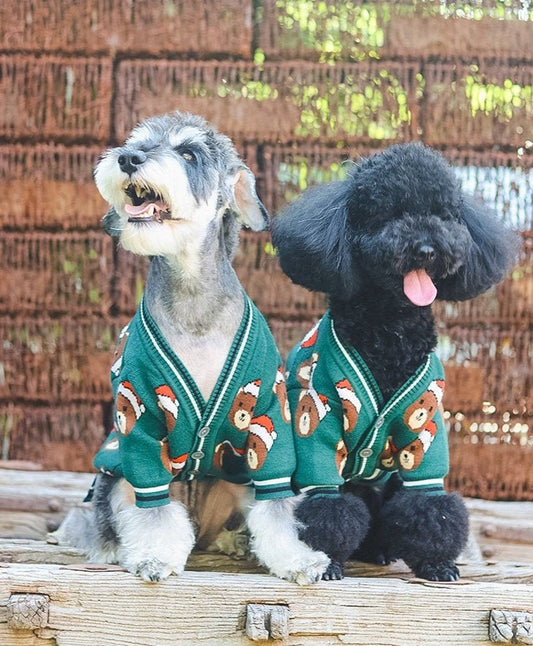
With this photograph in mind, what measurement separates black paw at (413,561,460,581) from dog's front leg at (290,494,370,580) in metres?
0.17

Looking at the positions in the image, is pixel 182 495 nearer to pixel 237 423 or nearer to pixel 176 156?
pixel 237 423

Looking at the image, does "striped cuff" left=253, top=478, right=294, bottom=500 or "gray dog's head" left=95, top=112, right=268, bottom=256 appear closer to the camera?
"gray dog's head" left=95, top=112, right=268, bottom=256

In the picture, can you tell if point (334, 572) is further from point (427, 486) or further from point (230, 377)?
point (230, 377)

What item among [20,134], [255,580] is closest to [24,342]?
[20,134]

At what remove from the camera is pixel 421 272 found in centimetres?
196

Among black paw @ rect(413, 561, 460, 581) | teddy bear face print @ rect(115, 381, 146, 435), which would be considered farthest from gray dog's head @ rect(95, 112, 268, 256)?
black paw @ rect(413, 561, 460, 581)

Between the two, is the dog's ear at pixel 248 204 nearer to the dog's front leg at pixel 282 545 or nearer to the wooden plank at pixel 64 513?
the dog's front leg at pixel 282 545

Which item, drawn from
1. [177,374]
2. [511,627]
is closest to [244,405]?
[177,374]

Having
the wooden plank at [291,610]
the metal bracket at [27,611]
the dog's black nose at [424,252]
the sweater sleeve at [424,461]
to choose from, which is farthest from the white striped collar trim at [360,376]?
the metal bracket at [27,611]

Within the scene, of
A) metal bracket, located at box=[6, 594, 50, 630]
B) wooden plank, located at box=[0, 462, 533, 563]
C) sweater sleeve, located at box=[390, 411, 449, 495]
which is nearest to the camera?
metal bracket, located at box=[6, 594, 50, 630]

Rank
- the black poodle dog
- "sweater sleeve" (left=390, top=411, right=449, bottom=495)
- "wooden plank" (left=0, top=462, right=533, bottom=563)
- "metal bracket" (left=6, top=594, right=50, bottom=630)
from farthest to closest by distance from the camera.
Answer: "wooden plank" (left=0, top=462, right=533, bottom=563) → "sweater sleeve" (left=390, top=411, right=449, bottom=495) → the black poodle dog → "metal bracket" (left=6, top=594, right=50, bottom=630)

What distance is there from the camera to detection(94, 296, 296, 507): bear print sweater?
1997mm

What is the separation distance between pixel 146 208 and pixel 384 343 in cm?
67

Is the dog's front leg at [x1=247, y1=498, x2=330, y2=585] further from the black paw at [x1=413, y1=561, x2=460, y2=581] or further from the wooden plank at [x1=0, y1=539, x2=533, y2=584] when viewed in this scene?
the black paw at [x1=413, y1=561, x2=460, y2=581]
